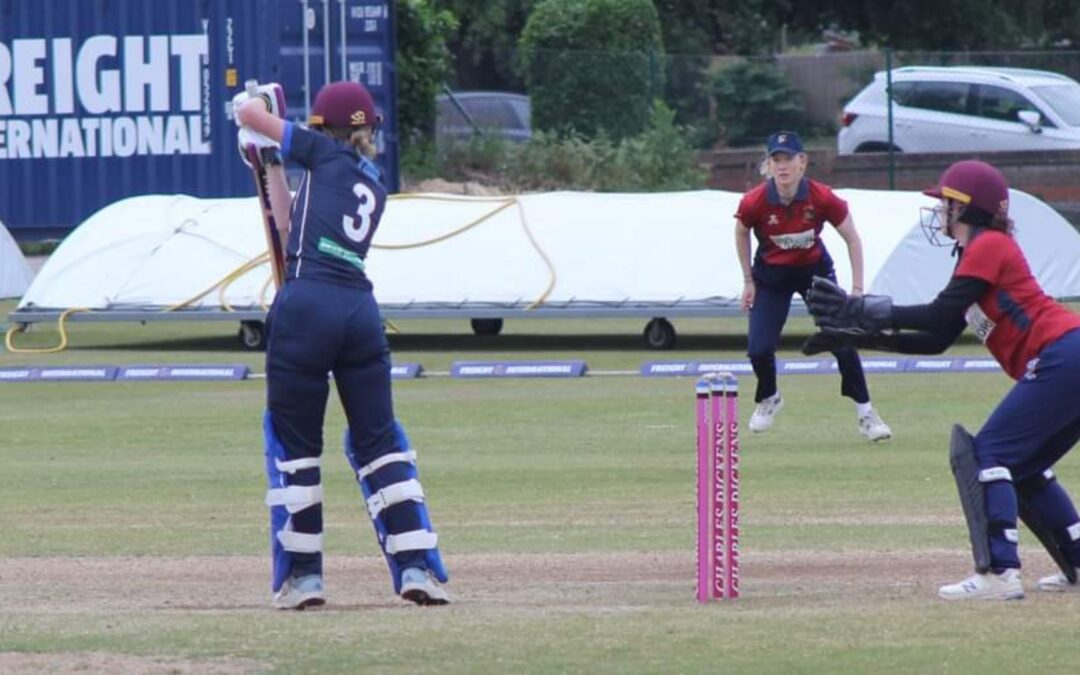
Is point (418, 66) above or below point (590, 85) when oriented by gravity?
above

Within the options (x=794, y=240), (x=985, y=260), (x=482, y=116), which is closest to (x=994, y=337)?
(x=985, y=260)

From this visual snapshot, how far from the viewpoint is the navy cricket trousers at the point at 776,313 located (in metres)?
14.0

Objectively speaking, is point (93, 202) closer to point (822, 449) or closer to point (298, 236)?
point (822, 449)

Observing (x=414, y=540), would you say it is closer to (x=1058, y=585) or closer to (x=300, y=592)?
(x=300, y=592)

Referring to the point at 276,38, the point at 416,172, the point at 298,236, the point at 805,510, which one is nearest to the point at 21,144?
the point at 276,38

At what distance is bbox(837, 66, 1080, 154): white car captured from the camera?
3142 cm

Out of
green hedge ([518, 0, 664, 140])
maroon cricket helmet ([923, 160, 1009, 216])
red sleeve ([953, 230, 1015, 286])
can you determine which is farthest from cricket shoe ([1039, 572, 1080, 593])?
green hedge ([518, 0, 664, 140])

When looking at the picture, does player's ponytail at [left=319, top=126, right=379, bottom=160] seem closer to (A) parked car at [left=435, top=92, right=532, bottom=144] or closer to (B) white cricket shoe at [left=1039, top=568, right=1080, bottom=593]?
(B) white cricket shoe at [left=1039, top=568, right=1080, bottom=593]

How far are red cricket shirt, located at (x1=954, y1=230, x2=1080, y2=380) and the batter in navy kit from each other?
2334mm

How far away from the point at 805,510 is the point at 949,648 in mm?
4030

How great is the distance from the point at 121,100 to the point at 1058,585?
21.0 metres

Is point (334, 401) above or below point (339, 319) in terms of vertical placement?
below

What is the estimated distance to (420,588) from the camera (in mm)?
8453

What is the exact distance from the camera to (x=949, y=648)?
734cm
